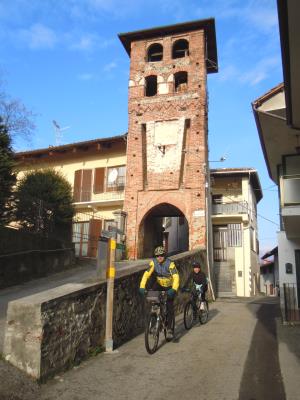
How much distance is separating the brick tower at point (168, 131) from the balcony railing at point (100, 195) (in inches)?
128

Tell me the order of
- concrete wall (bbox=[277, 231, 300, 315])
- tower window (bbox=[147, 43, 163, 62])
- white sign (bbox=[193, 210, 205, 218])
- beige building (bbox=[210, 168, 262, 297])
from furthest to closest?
beige building (bbox=[210, 168, 262, 297])
tower window (bbox=[147, 43, 163, 62])
white sign (bbox=[193, 210, 205, 218])
concrete wall (bbox=[277, 231, 300, 315])

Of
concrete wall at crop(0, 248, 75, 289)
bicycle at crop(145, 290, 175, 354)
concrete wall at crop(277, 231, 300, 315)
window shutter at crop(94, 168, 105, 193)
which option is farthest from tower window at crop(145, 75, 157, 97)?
bicycle at crop(145, 290, 175, 354)

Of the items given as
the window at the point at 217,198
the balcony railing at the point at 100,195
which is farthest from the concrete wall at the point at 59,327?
the window at the point at 217,198

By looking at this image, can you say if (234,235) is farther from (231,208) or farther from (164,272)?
(164,272)

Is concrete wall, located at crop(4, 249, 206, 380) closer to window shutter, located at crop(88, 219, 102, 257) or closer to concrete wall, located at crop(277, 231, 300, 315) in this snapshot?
concrete wall, located at crop(277, 231, 300, 315)

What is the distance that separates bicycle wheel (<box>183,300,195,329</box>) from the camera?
1023 centimetres

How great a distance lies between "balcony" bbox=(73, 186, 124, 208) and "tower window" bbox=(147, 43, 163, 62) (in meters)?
8.04

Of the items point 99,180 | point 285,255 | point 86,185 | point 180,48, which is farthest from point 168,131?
point 285,255

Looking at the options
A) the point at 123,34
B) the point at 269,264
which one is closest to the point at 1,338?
the point at 123,34

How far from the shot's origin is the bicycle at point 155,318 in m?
7.52

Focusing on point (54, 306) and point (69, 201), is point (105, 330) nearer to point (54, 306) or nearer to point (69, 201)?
point (54, 306)

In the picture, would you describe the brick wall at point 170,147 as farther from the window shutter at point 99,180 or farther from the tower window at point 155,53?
the window shutter at point 99,180

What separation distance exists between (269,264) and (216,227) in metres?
20.4

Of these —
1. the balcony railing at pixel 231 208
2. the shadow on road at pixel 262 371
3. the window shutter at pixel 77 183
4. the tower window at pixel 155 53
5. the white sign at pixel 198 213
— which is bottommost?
the shadow on road at pixel 262 371
